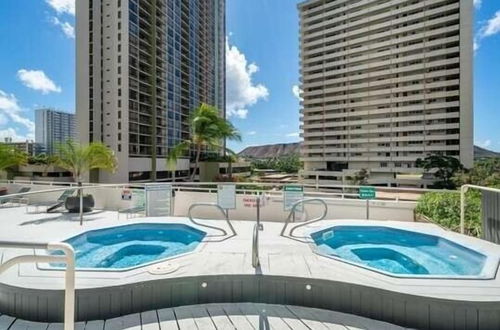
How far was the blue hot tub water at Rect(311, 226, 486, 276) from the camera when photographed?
4.35 m

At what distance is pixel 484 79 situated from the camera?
38406 millimetres

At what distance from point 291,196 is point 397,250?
2.61 m

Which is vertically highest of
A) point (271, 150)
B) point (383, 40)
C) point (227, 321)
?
point (383, 40)

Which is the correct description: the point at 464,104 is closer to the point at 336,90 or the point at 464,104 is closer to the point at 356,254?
the point at 336,90

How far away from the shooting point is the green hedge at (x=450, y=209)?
225 inches

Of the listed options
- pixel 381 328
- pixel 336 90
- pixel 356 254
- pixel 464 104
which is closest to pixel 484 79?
pixel 464 104

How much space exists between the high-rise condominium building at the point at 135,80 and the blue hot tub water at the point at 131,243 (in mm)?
25603

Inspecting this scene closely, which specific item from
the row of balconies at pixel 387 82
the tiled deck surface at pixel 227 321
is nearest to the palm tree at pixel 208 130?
the tiled deck surface at pixel 227 321

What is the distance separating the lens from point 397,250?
548 centimetres

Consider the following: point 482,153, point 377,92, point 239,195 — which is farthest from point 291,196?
point 482,153

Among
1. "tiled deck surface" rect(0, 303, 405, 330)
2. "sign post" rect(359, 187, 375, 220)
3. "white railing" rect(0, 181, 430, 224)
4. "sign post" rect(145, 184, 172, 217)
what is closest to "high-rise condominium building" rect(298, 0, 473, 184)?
"white railing" rect(0, 181, 430, 224)

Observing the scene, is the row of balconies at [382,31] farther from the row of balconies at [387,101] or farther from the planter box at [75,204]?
the planter box at [75,204]

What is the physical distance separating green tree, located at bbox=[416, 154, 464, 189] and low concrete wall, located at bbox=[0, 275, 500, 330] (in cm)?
4067

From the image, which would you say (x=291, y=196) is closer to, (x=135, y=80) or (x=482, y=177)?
(x=482, y=177)
